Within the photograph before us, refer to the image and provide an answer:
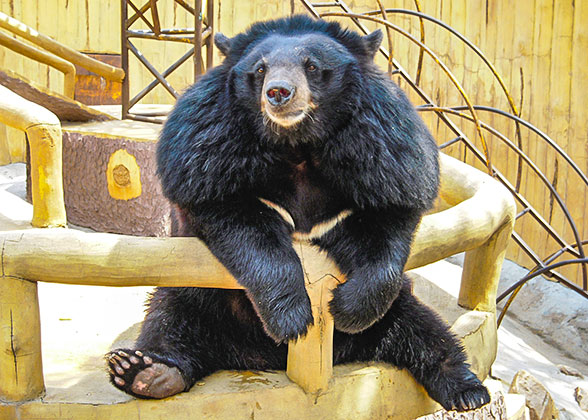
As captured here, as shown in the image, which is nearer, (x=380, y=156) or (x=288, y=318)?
(x=288, y=318)

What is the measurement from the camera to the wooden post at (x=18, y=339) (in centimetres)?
207

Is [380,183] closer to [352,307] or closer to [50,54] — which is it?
[352,307]

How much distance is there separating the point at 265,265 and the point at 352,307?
11.6 inches

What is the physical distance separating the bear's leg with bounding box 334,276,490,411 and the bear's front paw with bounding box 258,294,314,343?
46 cm

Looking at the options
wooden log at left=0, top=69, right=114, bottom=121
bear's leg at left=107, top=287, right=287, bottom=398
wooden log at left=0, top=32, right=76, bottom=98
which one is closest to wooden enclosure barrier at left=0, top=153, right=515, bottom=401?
bear's leg at left=107, top=287, right=287, bottom=398

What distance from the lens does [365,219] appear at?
2.42 m

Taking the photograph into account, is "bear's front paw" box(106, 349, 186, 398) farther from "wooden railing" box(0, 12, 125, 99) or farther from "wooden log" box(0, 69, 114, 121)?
"wooden railing" box(0, 12, 125, 99)

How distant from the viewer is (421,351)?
2545 millimetres

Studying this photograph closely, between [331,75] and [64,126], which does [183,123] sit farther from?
Result: [64,126]

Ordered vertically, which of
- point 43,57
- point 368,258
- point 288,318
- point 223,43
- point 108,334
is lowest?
point 108,334

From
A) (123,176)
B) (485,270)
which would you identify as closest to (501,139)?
(123,176)

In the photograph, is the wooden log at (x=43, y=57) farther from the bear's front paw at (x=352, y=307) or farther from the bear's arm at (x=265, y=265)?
the bear's front paw at (x=352, y=307)

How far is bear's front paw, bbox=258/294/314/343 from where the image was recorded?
2.13 metres

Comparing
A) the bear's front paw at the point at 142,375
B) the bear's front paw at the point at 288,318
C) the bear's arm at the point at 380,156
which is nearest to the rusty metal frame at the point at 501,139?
the bear's arm at the point at 380,156
